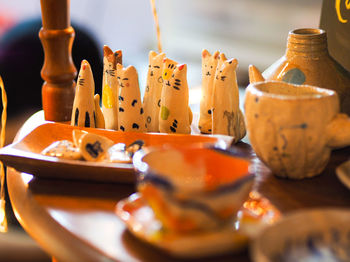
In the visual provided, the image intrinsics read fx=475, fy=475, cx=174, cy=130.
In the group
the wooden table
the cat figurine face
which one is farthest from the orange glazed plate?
the cat figurine face

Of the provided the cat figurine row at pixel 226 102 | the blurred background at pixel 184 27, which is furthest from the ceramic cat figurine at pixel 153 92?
the blurred background at pixel 184 27

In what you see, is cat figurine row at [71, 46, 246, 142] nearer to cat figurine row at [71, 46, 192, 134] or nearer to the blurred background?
cat figurine row at [71, 46, 192, 134]

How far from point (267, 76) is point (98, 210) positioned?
1.29 ft

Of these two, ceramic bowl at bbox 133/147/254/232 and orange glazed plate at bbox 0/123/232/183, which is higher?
ceramic bowl at bbox 133/147/254/232

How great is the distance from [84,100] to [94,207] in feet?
0.91

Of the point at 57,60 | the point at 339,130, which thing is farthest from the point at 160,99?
the point at 339,130

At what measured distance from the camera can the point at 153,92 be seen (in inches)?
34.9

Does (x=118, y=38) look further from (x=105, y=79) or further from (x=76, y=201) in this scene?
(x=76, y=201)

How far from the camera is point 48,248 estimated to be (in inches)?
22.3

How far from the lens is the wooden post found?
0.92m

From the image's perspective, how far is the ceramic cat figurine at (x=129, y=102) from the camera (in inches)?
31.9

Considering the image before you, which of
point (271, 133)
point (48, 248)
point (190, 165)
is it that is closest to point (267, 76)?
point (271, 133)

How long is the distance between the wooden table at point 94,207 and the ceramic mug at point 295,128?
37 millimetres

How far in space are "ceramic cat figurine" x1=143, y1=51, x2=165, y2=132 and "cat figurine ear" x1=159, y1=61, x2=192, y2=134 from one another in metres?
0.04
